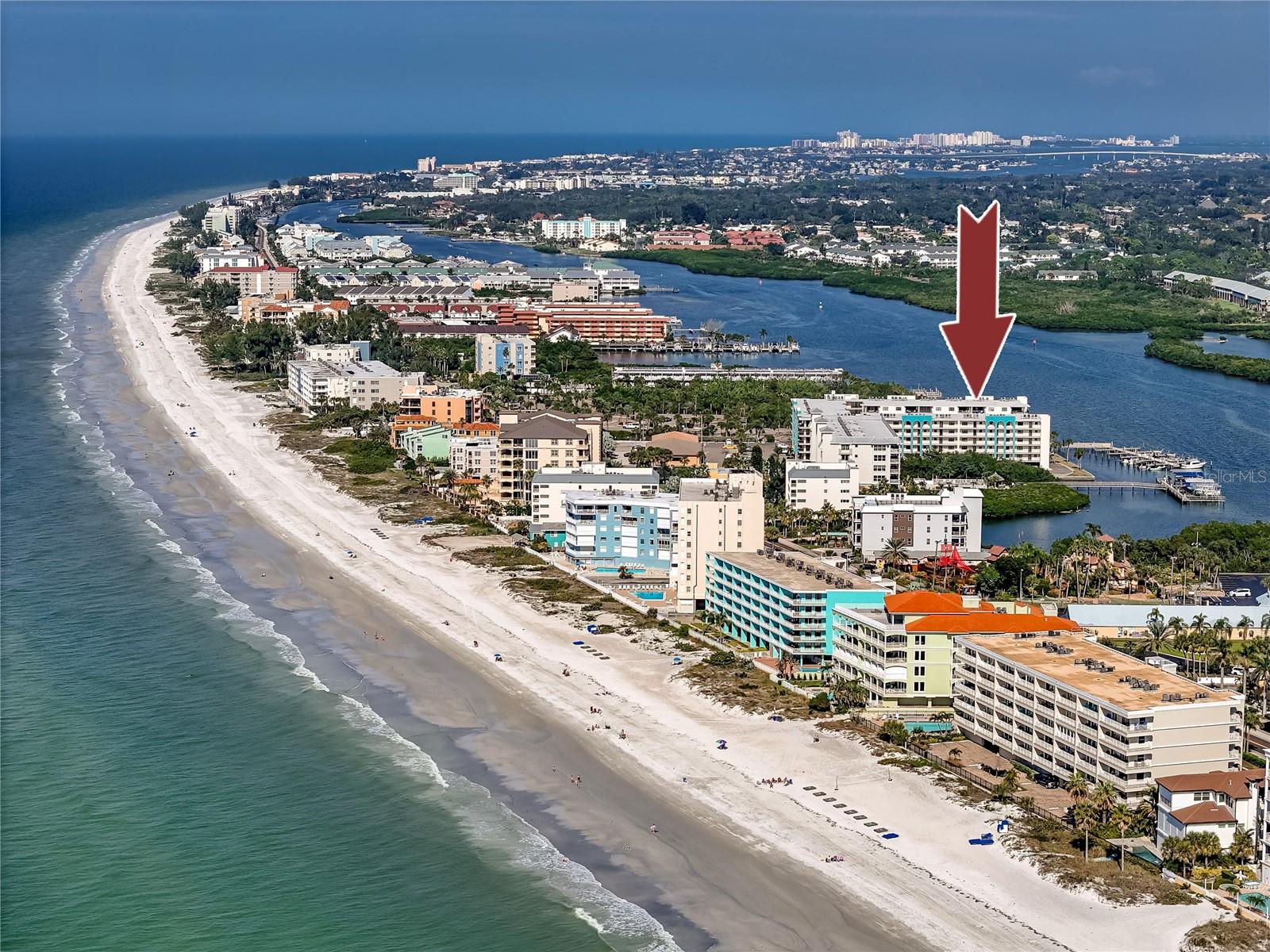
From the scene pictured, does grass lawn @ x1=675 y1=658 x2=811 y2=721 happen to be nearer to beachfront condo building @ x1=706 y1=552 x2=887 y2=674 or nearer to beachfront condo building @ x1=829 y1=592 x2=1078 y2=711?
beachfront condo building @ x1=706 y1=552 x2=887 y2=674

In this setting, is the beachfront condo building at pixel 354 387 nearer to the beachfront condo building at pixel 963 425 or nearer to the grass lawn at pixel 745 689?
the beachfront condo building at pixel 963 425

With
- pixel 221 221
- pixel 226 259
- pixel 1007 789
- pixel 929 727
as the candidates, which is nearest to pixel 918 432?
pixel 929 727

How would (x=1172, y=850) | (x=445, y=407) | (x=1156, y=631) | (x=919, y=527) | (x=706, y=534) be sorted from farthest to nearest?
1. (x=445, y=407)
2. (x=919, y=527)
3. (x=706, y=534)
4. (x=1156, y=631)
5. (x=1172, y=850)

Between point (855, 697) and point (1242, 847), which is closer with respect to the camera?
point (1242, 847)

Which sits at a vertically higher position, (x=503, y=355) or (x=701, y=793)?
(x=503, y=355)

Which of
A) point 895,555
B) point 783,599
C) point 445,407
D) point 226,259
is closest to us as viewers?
point 783,599

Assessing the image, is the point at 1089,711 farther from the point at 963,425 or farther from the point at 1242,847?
the point at 963,425

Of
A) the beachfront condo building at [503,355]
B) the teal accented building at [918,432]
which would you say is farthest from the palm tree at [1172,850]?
the beachfront condo building at [503,355]
